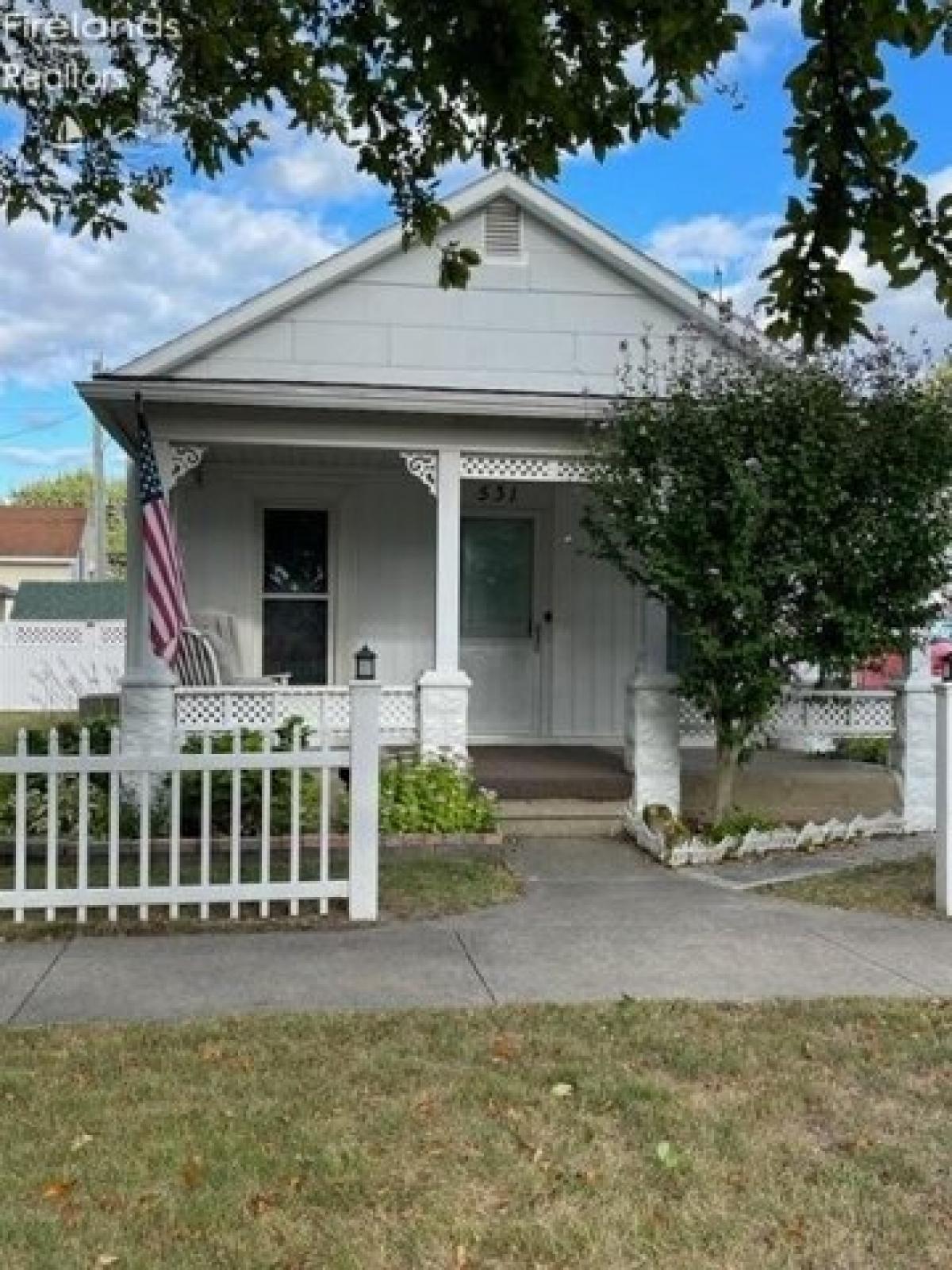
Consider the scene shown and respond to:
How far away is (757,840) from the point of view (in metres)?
9.38

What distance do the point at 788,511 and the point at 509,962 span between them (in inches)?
158

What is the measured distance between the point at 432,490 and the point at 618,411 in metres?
1.61

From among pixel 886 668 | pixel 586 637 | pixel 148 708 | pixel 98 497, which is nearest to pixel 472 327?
pixel 586 637

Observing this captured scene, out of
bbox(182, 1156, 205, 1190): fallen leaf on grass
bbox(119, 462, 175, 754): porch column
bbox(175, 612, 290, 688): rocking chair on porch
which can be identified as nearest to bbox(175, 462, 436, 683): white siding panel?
bbox(175, 612, 290, 688): rocking chair on porch

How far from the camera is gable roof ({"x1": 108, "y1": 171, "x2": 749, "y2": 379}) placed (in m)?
11.8

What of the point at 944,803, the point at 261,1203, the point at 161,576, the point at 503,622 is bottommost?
the point at 261,1203

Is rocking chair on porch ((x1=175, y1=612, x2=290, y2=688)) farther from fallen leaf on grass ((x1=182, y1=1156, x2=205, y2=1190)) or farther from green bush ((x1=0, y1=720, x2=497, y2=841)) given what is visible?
fallen leaf on grass ((x1=182, y1=1156, x2=205, y2=1190))

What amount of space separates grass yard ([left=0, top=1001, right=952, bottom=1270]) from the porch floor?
15.5ft

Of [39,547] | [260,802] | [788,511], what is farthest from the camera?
[39,547]

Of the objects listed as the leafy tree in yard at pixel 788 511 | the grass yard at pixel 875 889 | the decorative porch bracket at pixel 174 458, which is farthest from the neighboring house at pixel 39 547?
the grass yard at pixel 875 889

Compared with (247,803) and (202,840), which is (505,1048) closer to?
(202,840)

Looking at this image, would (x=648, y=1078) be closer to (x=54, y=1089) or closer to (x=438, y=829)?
(x=54, y=1089)

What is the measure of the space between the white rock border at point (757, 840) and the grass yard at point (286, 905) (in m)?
1.22

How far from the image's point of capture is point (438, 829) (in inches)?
355
